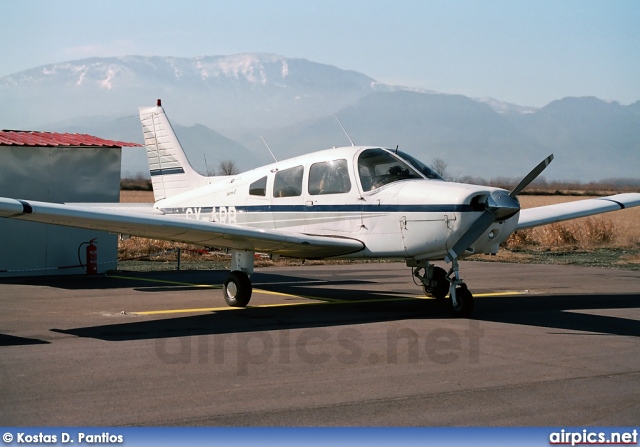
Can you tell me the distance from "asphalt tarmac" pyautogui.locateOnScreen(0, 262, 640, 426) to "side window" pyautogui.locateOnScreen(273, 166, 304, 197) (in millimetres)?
1859

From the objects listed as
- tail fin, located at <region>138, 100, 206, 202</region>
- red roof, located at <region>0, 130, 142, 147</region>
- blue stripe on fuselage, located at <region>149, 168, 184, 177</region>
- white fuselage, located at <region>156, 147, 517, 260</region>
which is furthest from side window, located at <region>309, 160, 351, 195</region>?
red roof, located at <region>0, 130, 142, 147</region>

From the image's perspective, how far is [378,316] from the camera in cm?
1220

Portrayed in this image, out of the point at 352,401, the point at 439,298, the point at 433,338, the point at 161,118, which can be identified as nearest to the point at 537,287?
the point at 439,298

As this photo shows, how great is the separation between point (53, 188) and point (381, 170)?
901 cm

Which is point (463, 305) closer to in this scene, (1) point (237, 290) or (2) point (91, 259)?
(1) point (237, 290)

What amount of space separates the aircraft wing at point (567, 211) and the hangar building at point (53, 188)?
9.50m

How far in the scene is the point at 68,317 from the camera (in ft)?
38.7

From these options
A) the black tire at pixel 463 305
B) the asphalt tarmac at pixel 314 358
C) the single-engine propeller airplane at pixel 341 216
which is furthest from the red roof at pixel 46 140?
the black tire at pixel 463 305

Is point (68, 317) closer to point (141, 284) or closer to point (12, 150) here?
point (141, 284)

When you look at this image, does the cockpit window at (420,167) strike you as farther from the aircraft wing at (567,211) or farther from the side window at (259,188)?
the aircraft wing at (567,211)

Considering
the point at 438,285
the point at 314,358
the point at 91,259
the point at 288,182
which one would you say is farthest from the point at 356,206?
the point at 91,259

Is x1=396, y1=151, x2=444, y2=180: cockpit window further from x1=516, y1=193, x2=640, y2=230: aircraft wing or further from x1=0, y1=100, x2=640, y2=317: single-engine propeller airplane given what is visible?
x1=516, y1=193, x2=640, y2=230: aircraft wing

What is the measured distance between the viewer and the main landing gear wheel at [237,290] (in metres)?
12.9

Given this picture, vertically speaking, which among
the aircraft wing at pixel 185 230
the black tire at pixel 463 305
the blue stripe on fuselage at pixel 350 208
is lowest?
the black tire at pixel 463 305
